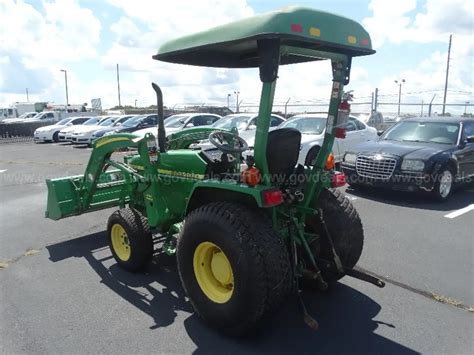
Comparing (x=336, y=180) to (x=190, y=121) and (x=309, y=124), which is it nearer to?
(x=309, y=124)

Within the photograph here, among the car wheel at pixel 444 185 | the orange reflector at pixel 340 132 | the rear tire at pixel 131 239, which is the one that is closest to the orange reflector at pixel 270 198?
the orange reflector at pixel 340 132

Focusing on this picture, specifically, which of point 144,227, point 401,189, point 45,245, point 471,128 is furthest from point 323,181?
point 471,128

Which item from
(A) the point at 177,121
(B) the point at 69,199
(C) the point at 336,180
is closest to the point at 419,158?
(C) the point at 336,180

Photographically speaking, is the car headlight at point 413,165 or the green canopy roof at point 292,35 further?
the car headlight at point 413,165

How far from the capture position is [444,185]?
24.0ft

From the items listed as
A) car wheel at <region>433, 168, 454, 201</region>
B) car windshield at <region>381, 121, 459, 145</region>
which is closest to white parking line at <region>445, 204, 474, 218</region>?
car wheel at <region>433, 168, 454, 201</region>

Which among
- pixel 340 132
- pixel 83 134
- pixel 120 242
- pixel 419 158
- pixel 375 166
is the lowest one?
pixel 120 242

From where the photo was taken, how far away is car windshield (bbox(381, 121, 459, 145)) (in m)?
7.97

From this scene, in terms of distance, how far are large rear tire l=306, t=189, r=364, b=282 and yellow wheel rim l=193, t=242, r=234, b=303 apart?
935mm

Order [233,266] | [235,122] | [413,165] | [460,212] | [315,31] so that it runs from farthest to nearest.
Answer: [235,122]
[413,165]
[460,212]
[233,266]
[315,31]

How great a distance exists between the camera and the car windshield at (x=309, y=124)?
33.3ft

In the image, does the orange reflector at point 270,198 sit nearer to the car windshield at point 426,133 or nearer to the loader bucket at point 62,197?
the loader bucket at point 62,197

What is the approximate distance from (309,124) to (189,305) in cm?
766

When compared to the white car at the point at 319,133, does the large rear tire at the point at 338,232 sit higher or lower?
lower
